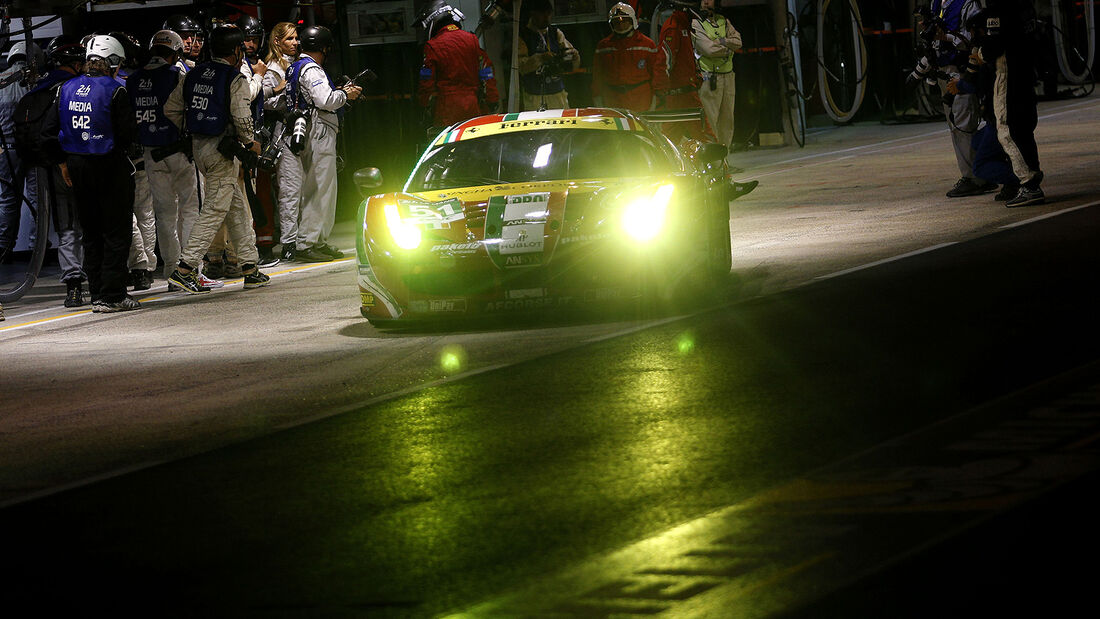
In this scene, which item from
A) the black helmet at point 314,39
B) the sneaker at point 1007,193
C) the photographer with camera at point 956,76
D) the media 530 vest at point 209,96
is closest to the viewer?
the media 530 vest at point 209,96

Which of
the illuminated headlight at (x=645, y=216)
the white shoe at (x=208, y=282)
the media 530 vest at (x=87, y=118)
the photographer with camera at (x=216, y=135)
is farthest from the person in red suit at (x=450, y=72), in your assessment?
the illuminated headlight at (x=645, y=216)

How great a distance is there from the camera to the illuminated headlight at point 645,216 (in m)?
9.72

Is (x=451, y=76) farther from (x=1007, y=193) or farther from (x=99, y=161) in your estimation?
(x=1007, y=193)

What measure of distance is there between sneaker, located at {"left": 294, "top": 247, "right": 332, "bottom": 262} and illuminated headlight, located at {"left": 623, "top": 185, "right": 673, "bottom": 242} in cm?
→ 647

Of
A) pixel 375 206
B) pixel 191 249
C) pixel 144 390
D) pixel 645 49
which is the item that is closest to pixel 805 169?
pixel 645 49

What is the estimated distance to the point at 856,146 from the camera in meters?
23.1

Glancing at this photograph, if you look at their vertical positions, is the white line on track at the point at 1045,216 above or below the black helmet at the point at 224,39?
below

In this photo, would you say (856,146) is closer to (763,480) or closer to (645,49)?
(645,49)

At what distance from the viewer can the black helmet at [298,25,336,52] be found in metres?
15.4

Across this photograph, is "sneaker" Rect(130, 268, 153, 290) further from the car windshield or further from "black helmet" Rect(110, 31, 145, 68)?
the car windshield

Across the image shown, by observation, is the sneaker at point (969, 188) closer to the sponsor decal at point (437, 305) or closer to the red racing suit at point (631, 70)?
the red racing suit at point (631, 70)

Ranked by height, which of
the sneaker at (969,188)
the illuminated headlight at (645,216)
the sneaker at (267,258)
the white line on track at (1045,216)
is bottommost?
the sneaker at (267,258)

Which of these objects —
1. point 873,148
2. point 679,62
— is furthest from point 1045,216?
point 873,148

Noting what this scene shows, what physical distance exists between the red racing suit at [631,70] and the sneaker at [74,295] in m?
7.52
